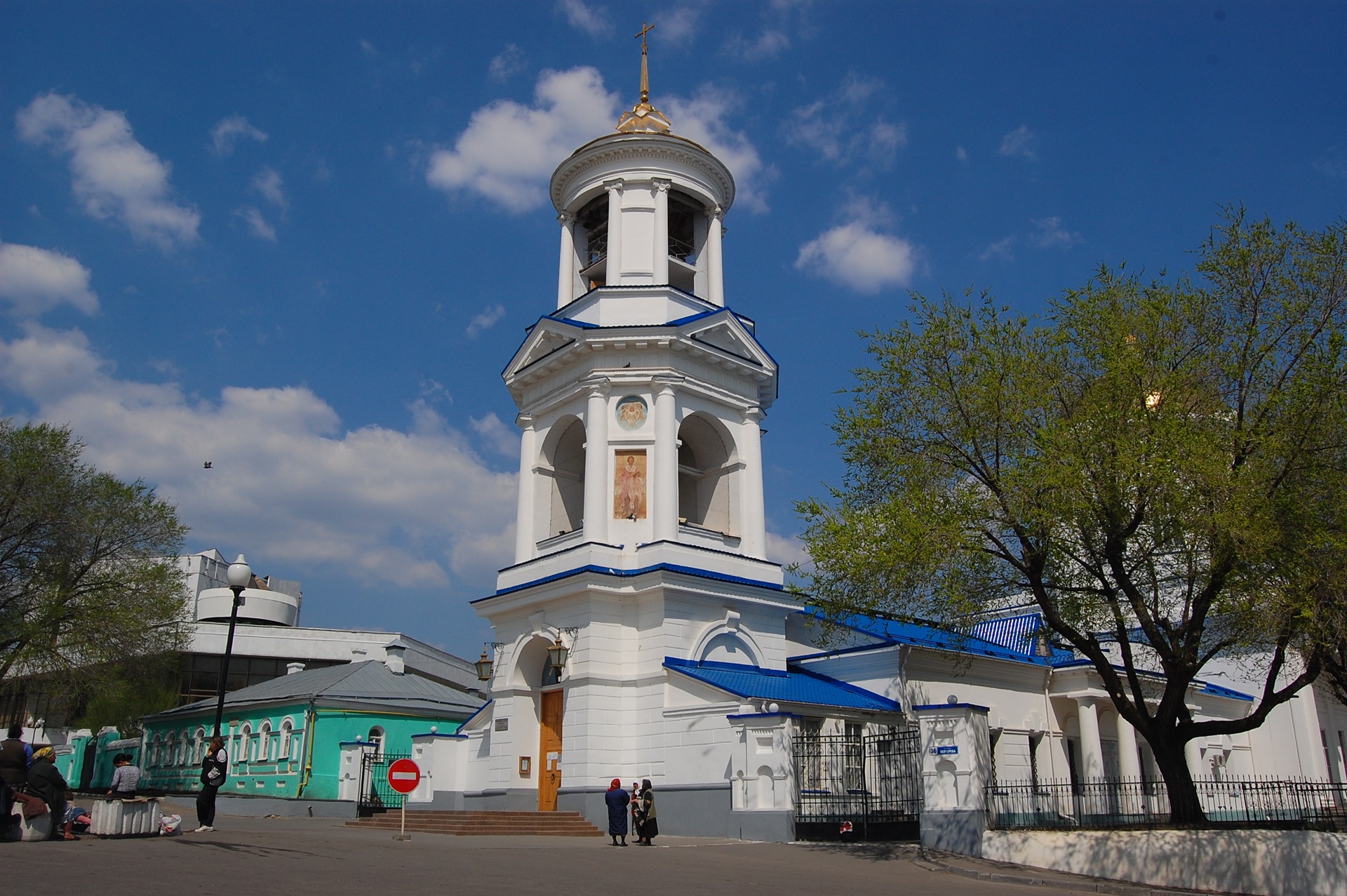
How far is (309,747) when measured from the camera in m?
33.8

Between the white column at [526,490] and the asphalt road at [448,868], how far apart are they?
33.3 ft

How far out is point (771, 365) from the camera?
A: 98.9 feet

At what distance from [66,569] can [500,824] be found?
20659 millimetres

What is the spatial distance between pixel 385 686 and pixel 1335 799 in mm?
28942

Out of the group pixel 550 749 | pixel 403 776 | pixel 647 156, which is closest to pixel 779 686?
pixel 550 749

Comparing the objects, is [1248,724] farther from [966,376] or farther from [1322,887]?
[966,376]

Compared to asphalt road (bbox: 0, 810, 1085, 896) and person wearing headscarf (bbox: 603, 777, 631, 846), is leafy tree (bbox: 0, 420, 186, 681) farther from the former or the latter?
person wearing headscarf (bbox: 603, 777, 631, 846)

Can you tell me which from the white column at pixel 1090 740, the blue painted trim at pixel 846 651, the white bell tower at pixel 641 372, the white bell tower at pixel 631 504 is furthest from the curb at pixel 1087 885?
the white column at pixel 1090 740

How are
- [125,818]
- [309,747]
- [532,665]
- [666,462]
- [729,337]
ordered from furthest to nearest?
[309,747]
[729,337]
[666,462]
[532,665]
[125,818]

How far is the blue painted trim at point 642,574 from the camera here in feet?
80.5

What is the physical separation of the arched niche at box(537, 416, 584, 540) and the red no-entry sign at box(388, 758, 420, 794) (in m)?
11.5

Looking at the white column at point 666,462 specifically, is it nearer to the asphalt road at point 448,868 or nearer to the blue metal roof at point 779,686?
the blue metal roof at point 779,686

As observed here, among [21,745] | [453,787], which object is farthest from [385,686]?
[21,745]

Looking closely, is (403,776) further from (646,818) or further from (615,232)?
(615,232)
